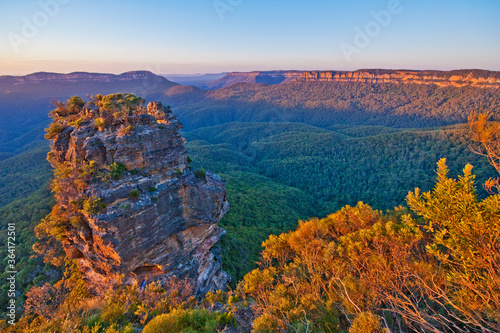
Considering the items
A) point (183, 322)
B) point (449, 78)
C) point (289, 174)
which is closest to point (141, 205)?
point (183, 322)

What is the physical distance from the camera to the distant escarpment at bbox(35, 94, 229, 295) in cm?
1853

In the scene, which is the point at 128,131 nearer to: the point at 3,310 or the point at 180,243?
the point at 180,243

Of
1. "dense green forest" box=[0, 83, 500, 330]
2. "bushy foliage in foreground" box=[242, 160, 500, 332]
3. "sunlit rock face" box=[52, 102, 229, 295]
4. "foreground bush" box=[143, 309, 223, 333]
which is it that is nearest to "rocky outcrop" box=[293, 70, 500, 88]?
"dense green forest" box=[0, 83, 500, 330]

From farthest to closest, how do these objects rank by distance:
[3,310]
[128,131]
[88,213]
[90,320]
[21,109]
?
[21,109]
[128,131]
[3,310]
[88,213]
[90,320]

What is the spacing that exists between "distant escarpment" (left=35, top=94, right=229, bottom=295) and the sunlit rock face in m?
0.08

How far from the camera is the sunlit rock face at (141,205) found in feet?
61.1

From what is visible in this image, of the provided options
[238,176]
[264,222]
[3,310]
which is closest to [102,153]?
[3,310]

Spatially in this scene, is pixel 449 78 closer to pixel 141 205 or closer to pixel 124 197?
pixel 141 205

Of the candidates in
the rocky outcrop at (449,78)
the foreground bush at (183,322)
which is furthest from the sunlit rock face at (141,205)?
the rocky outcrop at (449,78)

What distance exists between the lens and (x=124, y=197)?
19062mm

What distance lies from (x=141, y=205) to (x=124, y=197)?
1.58 meters

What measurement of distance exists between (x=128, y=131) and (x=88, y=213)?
7.78 meters

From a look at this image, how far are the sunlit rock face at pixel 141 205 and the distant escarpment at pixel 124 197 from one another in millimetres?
81

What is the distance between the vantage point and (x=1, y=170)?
2393 inches
